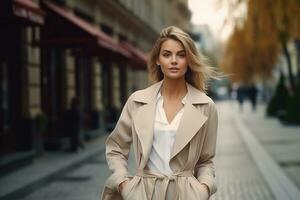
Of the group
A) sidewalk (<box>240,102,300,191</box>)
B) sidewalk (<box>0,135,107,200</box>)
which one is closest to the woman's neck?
sidewalk (<box>0,135,107,200</box>)

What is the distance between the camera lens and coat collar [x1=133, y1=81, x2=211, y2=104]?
332 centimetres

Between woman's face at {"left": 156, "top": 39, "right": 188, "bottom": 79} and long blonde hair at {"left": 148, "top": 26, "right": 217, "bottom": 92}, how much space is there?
3cm

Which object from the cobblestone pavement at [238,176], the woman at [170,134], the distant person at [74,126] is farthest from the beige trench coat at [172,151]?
the distant person at [74,126]

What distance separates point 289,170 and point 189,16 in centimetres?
5666

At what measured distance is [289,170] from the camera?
11445 millimetres

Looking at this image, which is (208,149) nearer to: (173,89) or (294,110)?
(173,89)

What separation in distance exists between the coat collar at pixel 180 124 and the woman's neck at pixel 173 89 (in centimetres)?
6

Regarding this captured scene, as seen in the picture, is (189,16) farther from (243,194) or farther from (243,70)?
(243,194)

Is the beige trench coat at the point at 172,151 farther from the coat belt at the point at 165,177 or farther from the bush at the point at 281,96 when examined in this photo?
the bush at the point at 281,96

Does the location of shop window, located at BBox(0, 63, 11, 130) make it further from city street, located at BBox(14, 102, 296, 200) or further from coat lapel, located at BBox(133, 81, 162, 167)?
coat lapel, located at BBox(133, 81, 162, 167)

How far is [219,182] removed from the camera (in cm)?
1039

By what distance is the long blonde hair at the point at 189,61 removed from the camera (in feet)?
10.9

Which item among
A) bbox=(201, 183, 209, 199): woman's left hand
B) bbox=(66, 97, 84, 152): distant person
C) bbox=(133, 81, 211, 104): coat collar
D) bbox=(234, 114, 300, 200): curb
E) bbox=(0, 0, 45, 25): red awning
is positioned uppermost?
bbox=(0, 0, 45, 25): red awning

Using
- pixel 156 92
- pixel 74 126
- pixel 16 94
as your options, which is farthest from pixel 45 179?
pixel 156 92
